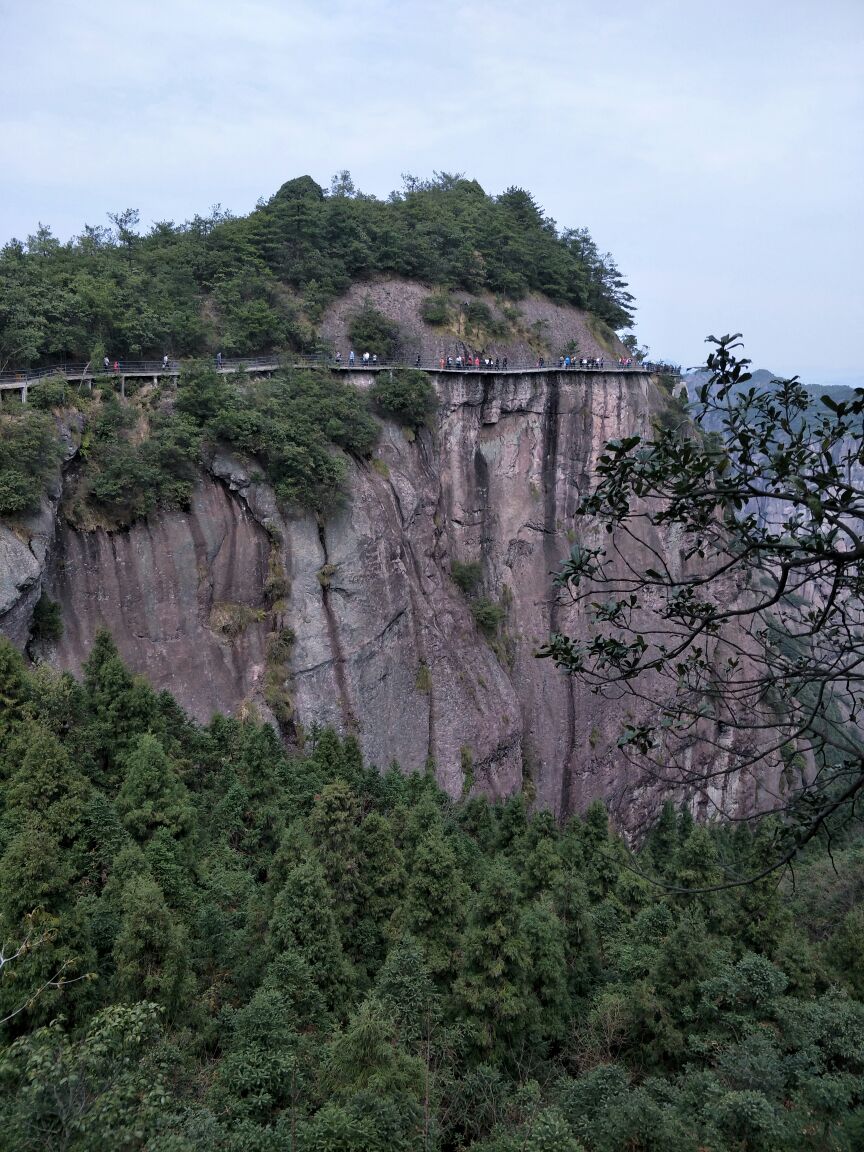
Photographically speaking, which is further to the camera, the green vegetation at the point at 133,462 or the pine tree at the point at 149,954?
the green vegetation at the point at 133,462

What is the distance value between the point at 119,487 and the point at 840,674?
75.2 ft

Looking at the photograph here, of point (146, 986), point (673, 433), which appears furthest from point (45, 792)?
point (673, 433)

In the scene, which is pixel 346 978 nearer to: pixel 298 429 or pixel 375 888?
pixel 375 888

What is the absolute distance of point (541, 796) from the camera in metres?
34.7

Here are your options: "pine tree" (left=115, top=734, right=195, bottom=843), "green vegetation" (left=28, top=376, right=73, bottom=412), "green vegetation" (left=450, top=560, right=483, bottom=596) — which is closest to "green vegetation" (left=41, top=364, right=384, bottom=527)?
"green vegetation" (left=28, top=376, right=73, bottom=412)

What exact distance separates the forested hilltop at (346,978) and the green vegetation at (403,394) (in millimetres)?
15674

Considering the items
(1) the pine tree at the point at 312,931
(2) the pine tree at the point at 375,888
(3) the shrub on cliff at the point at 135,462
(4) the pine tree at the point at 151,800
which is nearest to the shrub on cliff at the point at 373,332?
(3) the shrub on cliff at the point at 135,462

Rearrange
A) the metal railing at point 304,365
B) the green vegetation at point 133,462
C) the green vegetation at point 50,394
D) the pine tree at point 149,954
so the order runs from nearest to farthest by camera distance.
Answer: the pine tree at point 149,954, the green vegetation at point 50,394, the green vegetation at point 133,462, the metal railing at point 304,365

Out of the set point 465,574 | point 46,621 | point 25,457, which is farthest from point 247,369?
point 46,621

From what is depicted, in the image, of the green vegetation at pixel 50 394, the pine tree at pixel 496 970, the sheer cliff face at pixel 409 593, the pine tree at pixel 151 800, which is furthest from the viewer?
the sheer cliff face at pixel 409 593

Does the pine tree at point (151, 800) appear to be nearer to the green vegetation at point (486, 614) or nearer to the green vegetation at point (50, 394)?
the green vegetation at point (50, 394)

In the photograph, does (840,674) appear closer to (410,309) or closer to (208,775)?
(208,775)

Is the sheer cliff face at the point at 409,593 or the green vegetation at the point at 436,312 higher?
the green vegetation at the point at 436,312

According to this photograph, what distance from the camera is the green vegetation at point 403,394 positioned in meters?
31.9
